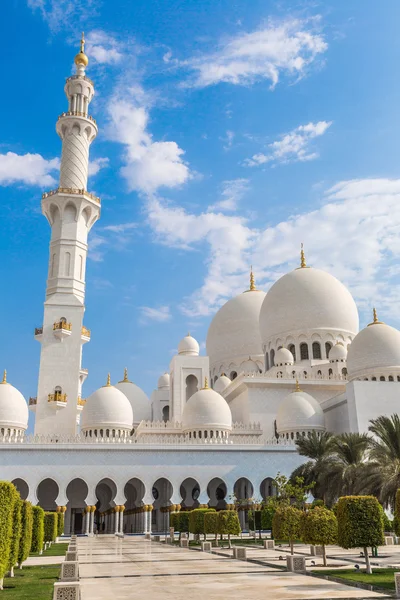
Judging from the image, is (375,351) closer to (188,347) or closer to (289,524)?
(188,347)

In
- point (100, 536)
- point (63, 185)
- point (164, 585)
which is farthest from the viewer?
point (63, 185)

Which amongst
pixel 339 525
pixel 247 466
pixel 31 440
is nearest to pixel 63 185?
pixel 31 440

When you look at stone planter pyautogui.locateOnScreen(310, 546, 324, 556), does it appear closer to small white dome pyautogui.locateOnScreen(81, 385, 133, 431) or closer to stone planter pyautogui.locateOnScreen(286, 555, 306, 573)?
stone planter pyautogui.locateOnScreen(286, 555, 306, 573)

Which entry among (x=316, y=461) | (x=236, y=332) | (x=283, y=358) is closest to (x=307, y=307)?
(x=283, y=358)

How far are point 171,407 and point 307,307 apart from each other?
10.9 meters

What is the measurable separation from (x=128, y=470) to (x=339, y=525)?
1771 cm

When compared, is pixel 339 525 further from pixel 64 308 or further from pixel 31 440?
pixel 64 308

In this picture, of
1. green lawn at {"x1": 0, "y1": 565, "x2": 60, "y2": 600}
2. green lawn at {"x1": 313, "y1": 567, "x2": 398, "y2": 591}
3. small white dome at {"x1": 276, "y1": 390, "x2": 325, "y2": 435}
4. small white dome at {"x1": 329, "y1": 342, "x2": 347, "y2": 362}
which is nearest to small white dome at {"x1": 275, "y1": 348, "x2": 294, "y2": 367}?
small white dome at {"x1": 329, "y1": 342, "x2": 347, "y2": 362}

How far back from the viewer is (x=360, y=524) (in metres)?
12.9

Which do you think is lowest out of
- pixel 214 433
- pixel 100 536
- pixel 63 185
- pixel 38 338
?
pixel 100 536

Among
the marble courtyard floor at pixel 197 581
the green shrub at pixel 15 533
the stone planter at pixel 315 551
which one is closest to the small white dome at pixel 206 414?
the stone planter at pixel 315 551

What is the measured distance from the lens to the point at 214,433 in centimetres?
3127

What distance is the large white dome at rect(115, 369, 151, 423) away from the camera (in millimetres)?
41969

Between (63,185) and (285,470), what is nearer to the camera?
(285,470)
